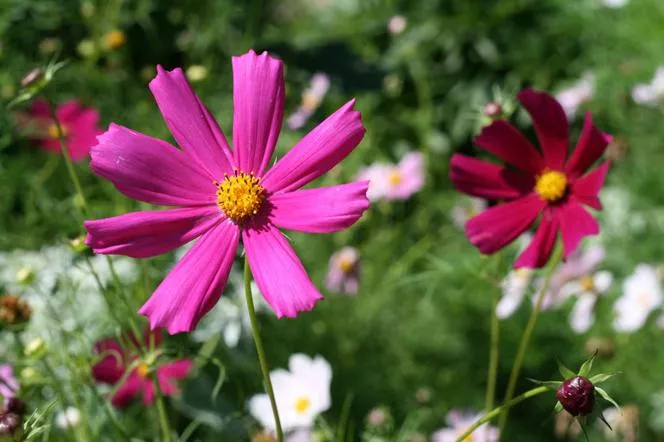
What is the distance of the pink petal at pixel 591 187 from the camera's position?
0.87 metres

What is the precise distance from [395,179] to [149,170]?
1.07m

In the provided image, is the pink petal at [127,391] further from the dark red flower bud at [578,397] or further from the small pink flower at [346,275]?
the dark red flower bud at [578,397]

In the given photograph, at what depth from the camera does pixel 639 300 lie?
4.60 ft

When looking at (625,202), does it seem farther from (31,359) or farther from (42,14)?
(31,359)

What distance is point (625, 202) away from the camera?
6.35 feet

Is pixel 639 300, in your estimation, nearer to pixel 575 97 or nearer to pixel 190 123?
pixel 575 97

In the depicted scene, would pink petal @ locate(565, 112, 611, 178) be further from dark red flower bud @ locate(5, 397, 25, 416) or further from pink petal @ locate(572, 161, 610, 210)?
dark red flower bud @ locate(5, 397, 25, 416)

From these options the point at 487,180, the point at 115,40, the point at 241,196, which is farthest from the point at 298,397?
the point at 115,40

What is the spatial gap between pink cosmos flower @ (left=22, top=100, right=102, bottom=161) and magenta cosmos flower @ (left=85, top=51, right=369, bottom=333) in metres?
0.89

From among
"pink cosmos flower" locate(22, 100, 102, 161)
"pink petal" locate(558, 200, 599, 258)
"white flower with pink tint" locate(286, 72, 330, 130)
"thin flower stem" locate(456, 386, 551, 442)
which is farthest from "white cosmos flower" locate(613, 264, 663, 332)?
"pink cosmos flower" locate(22, 100, 102, 161)

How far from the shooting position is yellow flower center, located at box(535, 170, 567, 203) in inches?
36.7

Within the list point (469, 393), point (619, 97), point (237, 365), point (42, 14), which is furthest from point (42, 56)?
point (619, 97)

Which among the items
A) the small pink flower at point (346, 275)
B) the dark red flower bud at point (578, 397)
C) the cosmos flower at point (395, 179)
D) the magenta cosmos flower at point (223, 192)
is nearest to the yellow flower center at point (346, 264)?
the small pink flower at point (346, 275)

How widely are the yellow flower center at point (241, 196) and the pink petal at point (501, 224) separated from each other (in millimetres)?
226
